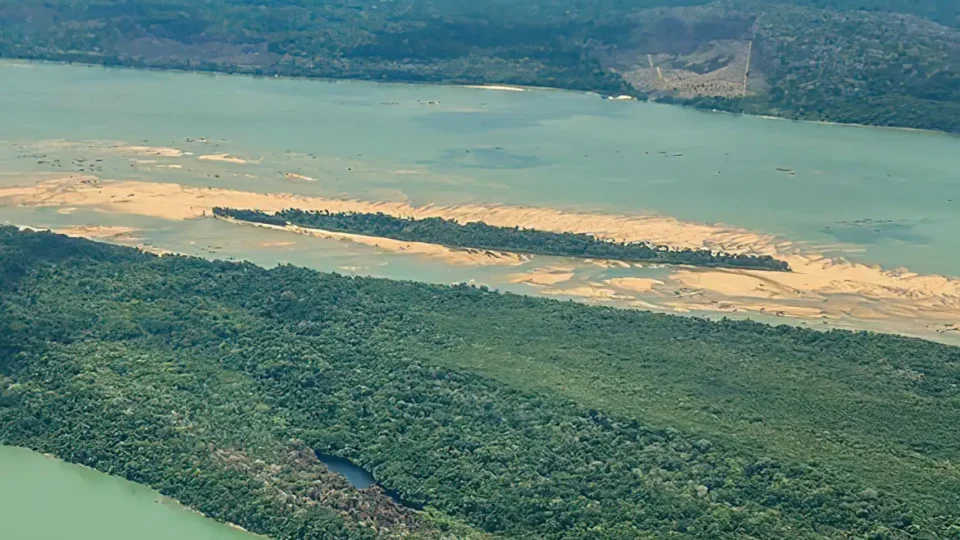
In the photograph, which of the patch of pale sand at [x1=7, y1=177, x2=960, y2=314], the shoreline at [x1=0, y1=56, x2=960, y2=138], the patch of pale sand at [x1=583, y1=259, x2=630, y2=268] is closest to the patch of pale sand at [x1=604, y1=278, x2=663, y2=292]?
the patch of pale sand at [x1=7, y1=177, x2=960, y2=314]

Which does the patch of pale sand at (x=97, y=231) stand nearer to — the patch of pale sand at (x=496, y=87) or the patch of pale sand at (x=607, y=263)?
the patch of pale sand at (x=607, y=263)

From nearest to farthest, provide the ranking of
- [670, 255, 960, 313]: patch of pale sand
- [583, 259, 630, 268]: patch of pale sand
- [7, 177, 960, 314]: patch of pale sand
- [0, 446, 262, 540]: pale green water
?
[0, 446, 262, 540]: pale green water, [670, 255, 960, 313]: patch of pale sand, [7, 177, 960, 314]: patch of pale sand, [583, 259, 630, 268]: patch of pale sand

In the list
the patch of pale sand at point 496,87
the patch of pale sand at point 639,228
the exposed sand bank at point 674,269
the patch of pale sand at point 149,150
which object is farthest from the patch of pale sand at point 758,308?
the patch of pale sand at point 496,87

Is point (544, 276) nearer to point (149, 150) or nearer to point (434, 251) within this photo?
point (434, 251)

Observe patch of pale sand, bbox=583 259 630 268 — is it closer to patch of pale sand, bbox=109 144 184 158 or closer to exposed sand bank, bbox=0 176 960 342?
exposed sand bank, bbox=0 176 960 342

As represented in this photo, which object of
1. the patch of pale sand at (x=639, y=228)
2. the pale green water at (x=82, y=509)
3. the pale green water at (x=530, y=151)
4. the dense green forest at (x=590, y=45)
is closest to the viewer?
the pale green water at (x=82, y=509)
